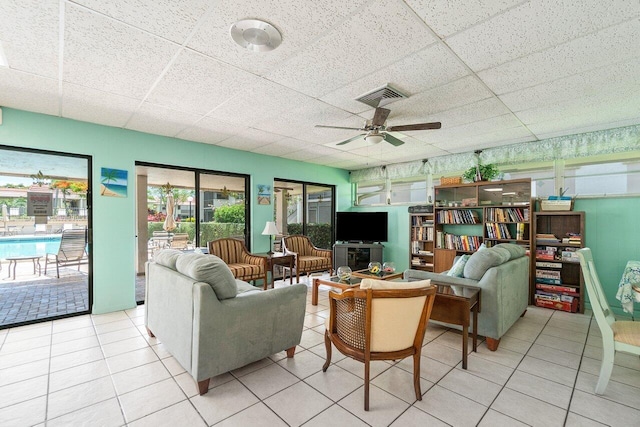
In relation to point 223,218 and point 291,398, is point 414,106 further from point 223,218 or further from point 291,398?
point 223,218

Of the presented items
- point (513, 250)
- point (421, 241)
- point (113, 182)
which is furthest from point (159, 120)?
point (421, 241)

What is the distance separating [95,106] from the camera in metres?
3.29

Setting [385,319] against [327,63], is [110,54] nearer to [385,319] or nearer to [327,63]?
[327,63]

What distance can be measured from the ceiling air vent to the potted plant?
2606 millimetres

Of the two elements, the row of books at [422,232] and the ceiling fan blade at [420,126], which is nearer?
the ceiling fan blade at [420,126]

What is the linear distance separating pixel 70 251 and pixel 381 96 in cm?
462

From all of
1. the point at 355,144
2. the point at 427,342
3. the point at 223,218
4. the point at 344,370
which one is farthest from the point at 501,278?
the point at 223,218

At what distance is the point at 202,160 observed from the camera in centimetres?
488

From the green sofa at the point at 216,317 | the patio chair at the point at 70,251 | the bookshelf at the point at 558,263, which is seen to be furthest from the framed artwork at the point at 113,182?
the bookshelf at the point at 558,263

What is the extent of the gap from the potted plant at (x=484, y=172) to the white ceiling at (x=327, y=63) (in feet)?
2.85

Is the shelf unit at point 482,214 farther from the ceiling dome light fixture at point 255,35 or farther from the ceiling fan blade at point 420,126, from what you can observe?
the ceiling dome light fixture at point 255,35

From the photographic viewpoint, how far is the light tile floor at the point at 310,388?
74.7 inches

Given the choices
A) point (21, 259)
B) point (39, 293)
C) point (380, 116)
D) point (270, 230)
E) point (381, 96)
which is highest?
point (381, 96)

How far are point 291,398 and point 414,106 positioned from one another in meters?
2.98
